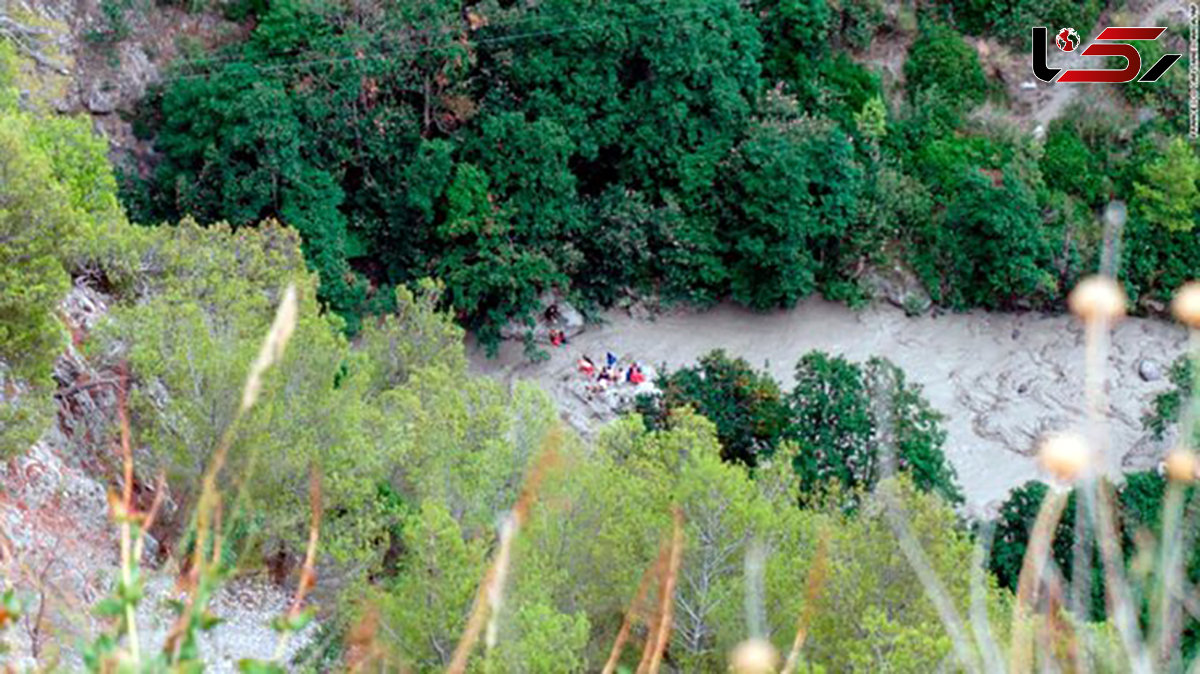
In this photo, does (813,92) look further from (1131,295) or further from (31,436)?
(31,436)

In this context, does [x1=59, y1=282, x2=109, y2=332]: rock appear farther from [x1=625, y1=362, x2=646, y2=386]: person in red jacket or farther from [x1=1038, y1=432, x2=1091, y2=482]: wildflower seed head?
[x1=1038, y1=432, x2=1091, y2=482]: wildflower seed head

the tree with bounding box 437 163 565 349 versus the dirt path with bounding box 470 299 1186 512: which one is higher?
the tree with bounding box 437 163 565 349

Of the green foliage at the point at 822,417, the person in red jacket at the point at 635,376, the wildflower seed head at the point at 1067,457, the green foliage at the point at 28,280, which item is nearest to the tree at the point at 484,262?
the person in red jacket at the point at 635,376

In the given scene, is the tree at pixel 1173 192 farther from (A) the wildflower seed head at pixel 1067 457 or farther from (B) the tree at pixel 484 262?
(A) the wildflower seed head at pixel 1067 457

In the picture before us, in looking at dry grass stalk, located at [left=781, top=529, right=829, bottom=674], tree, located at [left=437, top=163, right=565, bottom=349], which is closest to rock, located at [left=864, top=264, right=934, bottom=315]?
tree, located at [left=437, top=163, right=565, bottom=349]

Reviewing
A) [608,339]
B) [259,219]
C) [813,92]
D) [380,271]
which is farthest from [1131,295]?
[259,219]

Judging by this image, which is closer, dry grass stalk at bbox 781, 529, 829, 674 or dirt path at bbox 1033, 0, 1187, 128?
dry grass stalk at bbox 781, 529, 829, 674

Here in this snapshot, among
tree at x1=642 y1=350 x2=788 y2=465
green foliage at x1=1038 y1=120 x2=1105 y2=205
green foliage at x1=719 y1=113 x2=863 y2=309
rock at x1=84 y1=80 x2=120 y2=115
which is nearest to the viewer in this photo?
tree at x1=642 y1=350 x2=788 y2=465
